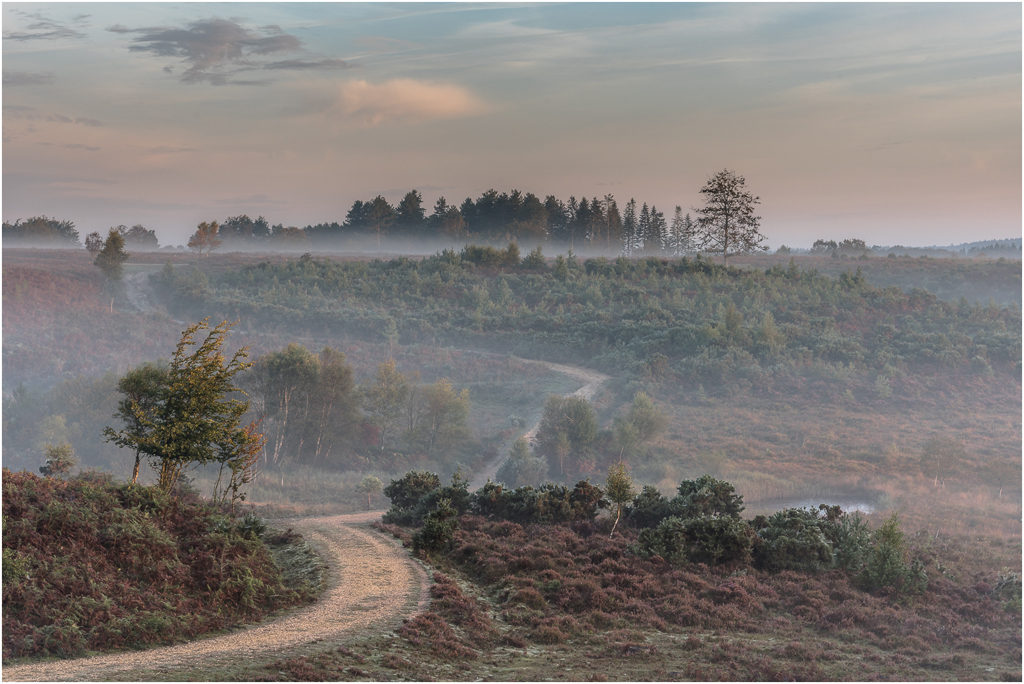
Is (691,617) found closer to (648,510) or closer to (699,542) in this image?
(699,542)

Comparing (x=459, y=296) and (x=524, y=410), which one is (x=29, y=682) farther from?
(x=459, y=296)

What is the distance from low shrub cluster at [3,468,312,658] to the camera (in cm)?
1334

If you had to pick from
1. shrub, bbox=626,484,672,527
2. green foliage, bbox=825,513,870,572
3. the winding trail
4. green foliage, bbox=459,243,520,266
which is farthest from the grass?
green foliage, bbox=459,243,520,266

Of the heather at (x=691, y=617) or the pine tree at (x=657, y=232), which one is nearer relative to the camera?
the heather at (x=691, y=617)

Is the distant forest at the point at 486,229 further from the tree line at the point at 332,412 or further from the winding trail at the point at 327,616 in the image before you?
the winding trail at the point at 327,616

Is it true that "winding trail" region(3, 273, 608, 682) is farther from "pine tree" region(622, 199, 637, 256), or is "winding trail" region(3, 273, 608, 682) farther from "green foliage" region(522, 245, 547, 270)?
"pine tree" region(622, 199, 637, 256)

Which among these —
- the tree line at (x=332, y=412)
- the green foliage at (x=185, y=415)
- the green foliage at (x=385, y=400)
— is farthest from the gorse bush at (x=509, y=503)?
the green foliage at (x=385, y=400)

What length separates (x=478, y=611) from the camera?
693 inches

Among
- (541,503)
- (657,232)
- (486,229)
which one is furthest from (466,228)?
(541,503)

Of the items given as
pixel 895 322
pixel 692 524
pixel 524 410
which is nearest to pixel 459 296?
pixel 524 410

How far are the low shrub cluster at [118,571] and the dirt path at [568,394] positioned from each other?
87.9 feet

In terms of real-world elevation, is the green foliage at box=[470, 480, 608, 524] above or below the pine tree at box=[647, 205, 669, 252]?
below

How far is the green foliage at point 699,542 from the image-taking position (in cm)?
2356

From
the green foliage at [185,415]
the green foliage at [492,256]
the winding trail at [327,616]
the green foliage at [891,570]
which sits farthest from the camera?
the green foliage at [492,256]
